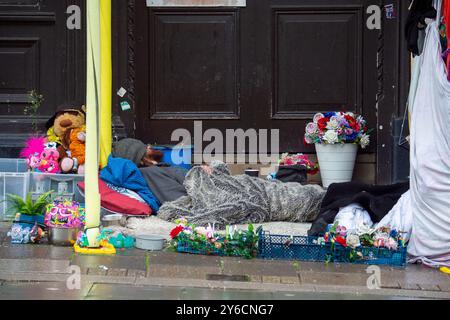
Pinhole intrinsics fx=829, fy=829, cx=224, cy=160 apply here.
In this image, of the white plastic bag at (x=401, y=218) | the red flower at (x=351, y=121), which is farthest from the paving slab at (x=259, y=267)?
the red flower at (x=351, y=121)

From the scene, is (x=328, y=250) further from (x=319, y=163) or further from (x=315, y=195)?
(x=319, y=163)

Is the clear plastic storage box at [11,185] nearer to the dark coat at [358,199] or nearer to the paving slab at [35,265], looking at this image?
the paving slab at [35,265]

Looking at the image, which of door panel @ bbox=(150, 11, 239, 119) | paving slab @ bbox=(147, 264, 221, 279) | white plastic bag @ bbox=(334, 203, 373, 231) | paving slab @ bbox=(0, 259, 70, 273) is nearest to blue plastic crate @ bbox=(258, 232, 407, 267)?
white plastic bag @ bbox=(334, 203, 373, 231)

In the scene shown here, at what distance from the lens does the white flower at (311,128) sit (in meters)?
8.77

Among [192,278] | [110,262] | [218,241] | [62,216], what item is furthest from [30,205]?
[192,278]

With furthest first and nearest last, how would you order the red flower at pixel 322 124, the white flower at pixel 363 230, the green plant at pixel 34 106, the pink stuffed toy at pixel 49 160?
1. the green plant at pixel 34 106
2. the red flower at pixel 322 124
3. the pink stuffed toy at pixel 49 160
4. the white flower at pixel 363 230

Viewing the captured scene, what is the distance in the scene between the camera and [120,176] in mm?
8133

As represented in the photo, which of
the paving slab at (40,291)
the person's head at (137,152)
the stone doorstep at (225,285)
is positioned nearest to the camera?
the paving slab at (40,291)

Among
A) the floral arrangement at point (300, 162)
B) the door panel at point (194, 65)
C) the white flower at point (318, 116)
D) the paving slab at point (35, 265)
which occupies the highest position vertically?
the door panel at point (194, 65)

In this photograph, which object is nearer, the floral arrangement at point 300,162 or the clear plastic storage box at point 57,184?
the clear plastic storage box at point 57,184

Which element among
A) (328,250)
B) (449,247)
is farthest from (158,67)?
(449,247)

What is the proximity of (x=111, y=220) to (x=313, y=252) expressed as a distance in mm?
2105

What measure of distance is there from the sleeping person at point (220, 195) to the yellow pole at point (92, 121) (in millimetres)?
1243

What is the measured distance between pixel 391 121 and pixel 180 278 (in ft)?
12.9
